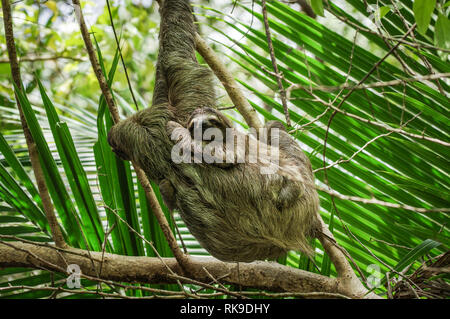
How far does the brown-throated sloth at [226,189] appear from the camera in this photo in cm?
348

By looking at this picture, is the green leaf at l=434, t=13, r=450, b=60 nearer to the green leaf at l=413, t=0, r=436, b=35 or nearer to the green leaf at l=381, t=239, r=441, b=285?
the green leaf at l=413, t=0, r=436, b=35

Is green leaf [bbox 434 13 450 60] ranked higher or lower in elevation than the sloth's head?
higher

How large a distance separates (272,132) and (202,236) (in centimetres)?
113

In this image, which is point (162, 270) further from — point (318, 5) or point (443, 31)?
point (443, 31)

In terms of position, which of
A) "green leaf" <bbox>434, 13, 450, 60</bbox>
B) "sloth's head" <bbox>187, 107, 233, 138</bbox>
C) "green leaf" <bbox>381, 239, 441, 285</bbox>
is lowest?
"green leaf" <bbox>381, 239, 441, 285</bbox>

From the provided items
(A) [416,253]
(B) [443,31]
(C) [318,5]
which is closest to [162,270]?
(A) [416,253]

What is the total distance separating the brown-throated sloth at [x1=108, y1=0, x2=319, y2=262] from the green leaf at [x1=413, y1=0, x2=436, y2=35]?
1.38 meters

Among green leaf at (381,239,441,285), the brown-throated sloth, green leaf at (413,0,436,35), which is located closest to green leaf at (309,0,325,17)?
green leaf at (413,0,436,35)

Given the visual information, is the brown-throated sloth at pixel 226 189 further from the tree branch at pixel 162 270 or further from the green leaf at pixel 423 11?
the green leaf at pixel 423 11

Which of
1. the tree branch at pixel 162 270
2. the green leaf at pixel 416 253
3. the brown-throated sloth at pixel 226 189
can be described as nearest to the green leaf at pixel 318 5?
the brown-throated sloth at pixel 226 189

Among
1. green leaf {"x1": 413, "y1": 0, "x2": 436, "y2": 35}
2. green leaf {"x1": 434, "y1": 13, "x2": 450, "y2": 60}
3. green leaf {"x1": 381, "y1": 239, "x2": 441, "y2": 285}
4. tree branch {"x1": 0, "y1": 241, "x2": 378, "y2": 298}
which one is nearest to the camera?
green leaf {"x1": 413, "y1": 0, "x2": 436, "y2": 35}

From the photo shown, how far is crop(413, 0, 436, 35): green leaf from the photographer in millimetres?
2158

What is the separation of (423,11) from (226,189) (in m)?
1.89
